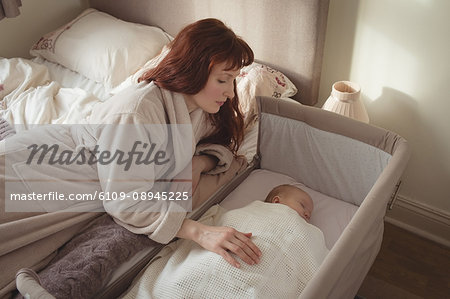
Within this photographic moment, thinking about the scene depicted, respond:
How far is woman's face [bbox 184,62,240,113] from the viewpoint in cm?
116

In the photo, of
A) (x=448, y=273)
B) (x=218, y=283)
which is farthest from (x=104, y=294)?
(x=448, y=273)

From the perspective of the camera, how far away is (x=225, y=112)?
140cm

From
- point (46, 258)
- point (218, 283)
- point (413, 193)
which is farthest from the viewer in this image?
point (413, 193)

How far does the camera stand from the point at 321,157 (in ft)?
4.52

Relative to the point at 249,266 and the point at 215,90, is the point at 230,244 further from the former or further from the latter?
the point at 215,90

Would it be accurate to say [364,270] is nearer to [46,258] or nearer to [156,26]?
[46,258]

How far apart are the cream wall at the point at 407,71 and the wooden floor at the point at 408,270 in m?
0.12

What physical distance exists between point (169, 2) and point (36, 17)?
32.6 inches

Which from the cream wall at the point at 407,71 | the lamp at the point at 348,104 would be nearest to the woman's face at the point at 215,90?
the lamp at the point at 348,104

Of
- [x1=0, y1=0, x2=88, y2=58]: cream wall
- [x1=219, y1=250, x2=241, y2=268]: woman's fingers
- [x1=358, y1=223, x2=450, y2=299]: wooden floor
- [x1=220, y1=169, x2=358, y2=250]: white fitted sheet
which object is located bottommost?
[x1=358, y1=223, x2=450, y2=299]: wooden floor

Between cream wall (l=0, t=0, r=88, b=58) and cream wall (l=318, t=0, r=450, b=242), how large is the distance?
1580 mm

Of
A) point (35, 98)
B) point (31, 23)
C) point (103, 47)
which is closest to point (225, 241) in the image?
point (35, 98)

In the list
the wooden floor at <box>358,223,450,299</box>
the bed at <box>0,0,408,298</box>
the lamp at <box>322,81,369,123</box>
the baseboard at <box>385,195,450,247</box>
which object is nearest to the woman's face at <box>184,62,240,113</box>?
the bed at <box>0,0,408,298</box>

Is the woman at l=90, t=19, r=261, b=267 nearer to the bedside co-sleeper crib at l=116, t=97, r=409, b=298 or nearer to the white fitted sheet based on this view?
the bedside co-sleeper crib at l=116, t=97, r=409, b=298
